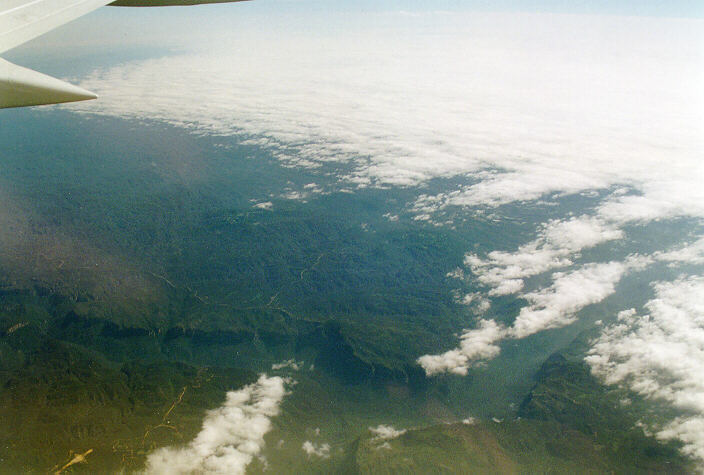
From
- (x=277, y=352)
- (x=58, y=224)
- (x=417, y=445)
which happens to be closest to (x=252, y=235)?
(x=277, y=352)

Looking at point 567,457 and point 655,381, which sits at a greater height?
point 655,381

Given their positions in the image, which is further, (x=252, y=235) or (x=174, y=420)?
(x=252, y=235)

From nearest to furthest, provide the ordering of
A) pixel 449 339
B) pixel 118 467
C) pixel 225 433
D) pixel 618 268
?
1. pixel 118 467
2. pixel 225 433
3. pixel 449 339
4. pixel 618 268

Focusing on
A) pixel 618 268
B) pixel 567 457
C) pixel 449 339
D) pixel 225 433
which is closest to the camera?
pixel 225 433

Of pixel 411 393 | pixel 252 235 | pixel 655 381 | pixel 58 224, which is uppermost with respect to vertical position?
pixel 58 224

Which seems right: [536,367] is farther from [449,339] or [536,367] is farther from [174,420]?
[174,420]

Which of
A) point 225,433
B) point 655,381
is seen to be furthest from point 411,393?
point 655,381

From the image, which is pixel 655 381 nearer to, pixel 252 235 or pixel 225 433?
pixel 225 433
